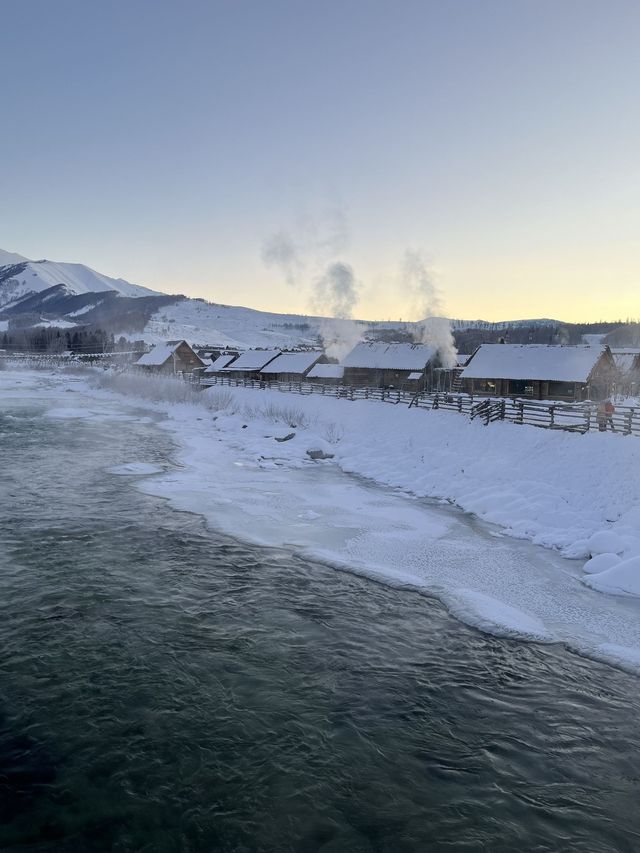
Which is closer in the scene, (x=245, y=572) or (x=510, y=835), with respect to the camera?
(x=510, y=835)

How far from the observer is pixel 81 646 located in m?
8.25

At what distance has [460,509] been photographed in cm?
1816

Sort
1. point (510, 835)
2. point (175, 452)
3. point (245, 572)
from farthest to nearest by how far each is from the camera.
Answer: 1. point (175, 452)
2. point (245, 572)
3. point (510, 835)

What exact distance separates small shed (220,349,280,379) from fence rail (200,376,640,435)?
14661mm

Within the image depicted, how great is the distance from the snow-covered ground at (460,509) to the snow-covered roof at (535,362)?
16650mm

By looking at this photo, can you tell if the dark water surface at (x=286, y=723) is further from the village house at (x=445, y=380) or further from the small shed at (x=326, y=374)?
the small shed at (x=326, y=374)

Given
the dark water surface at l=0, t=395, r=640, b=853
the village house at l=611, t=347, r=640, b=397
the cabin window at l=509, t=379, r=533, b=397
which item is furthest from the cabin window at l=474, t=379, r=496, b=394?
the dark water surface at l=0, t=395, r=640, b=853

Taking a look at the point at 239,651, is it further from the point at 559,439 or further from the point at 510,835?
the point at 559,439

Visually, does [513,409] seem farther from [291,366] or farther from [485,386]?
[291,366]

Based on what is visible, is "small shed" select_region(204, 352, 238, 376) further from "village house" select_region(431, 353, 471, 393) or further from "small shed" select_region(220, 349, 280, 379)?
"village house" select_region(431, 353, 471, 393)

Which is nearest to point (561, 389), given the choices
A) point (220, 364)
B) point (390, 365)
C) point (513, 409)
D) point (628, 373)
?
point (390, 365)

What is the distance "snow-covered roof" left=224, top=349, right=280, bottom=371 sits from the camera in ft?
226

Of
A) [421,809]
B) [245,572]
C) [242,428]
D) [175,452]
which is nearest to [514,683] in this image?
[421,809]

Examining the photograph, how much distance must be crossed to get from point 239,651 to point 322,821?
3247 millimetres
